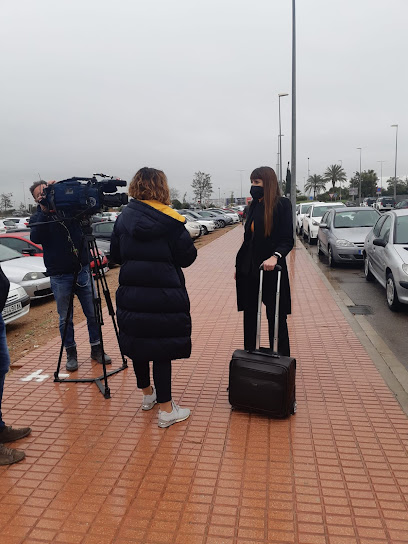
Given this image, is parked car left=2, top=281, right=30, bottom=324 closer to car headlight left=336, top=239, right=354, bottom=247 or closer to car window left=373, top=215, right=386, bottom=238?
car window left=373, top=215, right=386, bottom=238

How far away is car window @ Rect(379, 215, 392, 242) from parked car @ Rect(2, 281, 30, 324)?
605 cm

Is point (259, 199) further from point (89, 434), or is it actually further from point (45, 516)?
point (45, 516)

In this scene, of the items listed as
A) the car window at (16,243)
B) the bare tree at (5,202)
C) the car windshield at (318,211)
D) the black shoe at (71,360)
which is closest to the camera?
the black shoe at (71,360)

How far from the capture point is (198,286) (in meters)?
9.91

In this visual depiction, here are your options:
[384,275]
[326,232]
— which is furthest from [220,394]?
[326,232]

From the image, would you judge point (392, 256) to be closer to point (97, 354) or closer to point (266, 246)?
point (266, 246)

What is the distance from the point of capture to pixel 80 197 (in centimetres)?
399

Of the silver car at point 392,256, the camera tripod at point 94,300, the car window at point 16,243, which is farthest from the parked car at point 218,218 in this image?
the camera tripod at point 94,300


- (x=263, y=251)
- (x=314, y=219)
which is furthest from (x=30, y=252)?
(x=314, y=219)

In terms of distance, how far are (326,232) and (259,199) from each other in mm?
9690

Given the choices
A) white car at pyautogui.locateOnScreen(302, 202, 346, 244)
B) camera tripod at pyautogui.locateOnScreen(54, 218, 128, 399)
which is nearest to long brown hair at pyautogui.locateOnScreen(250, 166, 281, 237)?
camera tripod at pyautogui.locateOnScreen(54, 218, 128, 399)

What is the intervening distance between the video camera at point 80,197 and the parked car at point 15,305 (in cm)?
330

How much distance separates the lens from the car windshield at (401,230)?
7963mm

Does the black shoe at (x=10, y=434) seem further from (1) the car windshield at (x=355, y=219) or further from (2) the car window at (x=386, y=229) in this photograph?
(1) the car windshield at (x=355, y=219)
